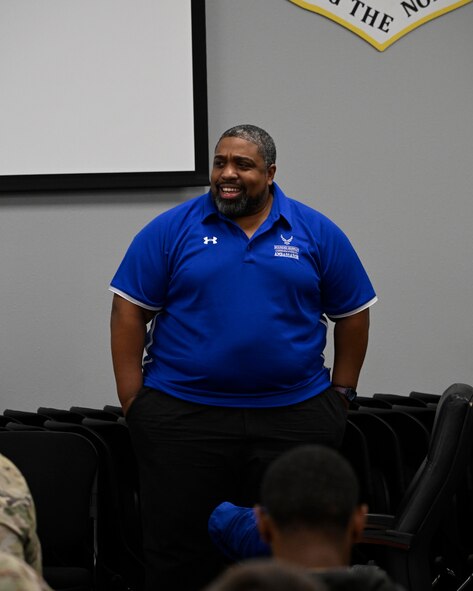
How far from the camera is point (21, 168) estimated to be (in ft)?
17.1

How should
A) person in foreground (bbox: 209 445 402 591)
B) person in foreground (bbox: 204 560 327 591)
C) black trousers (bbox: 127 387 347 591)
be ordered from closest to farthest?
person in foreground (bbox: 204 560 327 591)
person in foreground (bbox: 209 445 402 591)
black trousers (bbox: 127 387 347 591)

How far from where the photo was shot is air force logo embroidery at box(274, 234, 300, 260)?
3016 mm

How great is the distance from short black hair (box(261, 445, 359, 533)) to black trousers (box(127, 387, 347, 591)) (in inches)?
51.9

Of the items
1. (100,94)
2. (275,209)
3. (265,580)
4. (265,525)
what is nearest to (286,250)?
(275,209)

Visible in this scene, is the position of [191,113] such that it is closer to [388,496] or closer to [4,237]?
[4,237]

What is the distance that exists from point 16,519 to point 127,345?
128cm

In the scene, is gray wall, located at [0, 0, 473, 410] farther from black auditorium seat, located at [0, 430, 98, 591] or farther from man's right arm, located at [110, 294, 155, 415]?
man's right arm, located at [110, 294, 155, 415]

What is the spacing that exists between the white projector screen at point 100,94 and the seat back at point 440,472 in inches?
109

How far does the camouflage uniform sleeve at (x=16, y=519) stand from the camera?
71.2 inches

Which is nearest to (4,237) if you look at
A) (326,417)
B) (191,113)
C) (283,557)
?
(191,113)

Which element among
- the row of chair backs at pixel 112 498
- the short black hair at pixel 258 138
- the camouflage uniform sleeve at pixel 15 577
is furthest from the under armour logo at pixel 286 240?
the camouflage uniform sleeve at pixel 15 577

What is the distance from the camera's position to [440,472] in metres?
2.70

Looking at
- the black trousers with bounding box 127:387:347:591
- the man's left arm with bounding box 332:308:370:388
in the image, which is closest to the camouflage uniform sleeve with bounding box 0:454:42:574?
the black trousers with bounding box 127:387:347:591

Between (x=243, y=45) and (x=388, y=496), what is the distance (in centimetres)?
280
